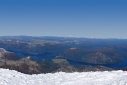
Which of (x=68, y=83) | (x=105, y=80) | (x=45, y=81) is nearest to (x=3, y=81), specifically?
(x=45, y=81)

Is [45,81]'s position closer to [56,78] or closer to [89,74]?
[56,78]

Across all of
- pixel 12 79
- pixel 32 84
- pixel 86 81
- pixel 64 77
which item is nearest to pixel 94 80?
pixel 86 81

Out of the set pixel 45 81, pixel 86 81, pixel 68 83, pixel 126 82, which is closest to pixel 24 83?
pixel 45 81

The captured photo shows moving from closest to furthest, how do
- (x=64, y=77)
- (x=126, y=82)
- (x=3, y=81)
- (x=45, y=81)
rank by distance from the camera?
(x=126, y=82)
(x=3, y=81)
(x=45, y=81)
(x=64, y=77)

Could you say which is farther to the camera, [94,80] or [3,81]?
[94,80]

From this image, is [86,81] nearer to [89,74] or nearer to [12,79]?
[89,74]

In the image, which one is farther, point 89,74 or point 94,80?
point 89,74

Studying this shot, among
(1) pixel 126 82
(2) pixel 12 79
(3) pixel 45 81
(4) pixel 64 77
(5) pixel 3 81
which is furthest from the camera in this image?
(4) pixel 64 77

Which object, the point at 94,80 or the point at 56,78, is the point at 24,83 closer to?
the point at 56,78
